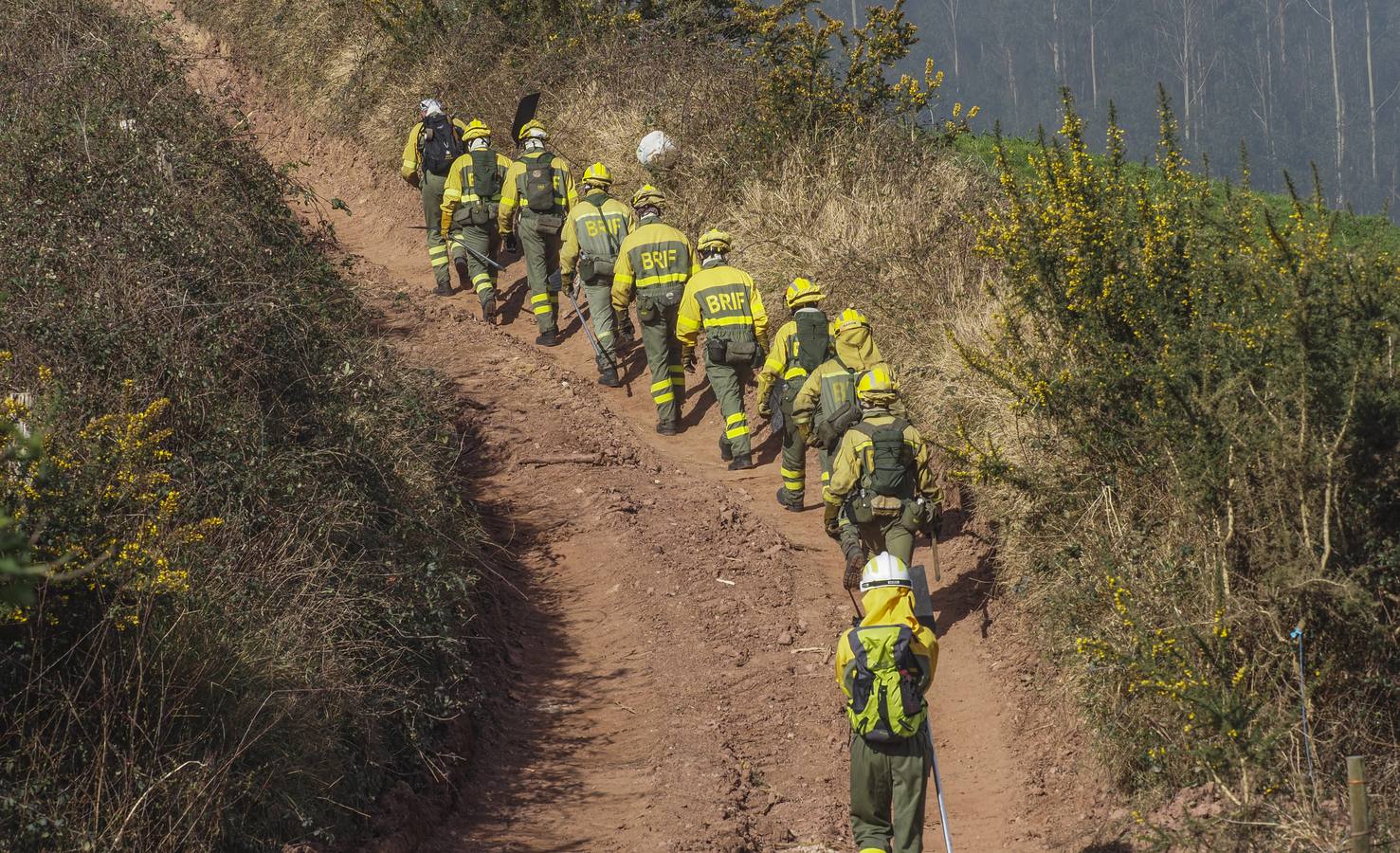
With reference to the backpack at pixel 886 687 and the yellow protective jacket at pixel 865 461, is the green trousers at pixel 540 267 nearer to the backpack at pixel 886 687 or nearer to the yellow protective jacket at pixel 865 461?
the yellow protective jacket at pixel 865 461

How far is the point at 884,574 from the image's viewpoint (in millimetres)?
6438

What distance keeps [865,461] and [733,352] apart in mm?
3261

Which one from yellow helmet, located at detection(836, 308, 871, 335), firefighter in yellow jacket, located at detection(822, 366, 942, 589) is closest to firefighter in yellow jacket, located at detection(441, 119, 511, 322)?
yellow helmet, located at detection(836, 308, 871, 335)

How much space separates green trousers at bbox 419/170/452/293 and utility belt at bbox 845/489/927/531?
8.86 m

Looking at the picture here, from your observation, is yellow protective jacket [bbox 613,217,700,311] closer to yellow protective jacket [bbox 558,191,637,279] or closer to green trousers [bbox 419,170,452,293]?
yellow protective jacket [bbox 558,191,637,279]

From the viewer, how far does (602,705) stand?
8617 mm

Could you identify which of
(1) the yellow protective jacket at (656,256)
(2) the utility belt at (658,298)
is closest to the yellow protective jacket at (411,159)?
(1) the yellow protective jacket at (656,256)

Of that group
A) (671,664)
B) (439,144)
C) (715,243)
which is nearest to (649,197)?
(715,243)

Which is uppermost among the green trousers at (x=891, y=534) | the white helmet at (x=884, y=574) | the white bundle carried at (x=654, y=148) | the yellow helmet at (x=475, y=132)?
the yellow helmet at (x=475, y=132)

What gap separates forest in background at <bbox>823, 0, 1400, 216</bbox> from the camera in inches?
1246

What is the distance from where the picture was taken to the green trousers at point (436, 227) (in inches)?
637

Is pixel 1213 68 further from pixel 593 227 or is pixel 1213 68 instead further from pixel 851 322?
pixel 851 322

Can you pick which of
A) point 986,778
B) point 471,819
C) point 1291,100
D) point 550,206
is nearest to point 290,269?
point 550,206

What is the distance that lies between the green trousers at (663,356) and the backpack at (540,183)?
2.24 metres
